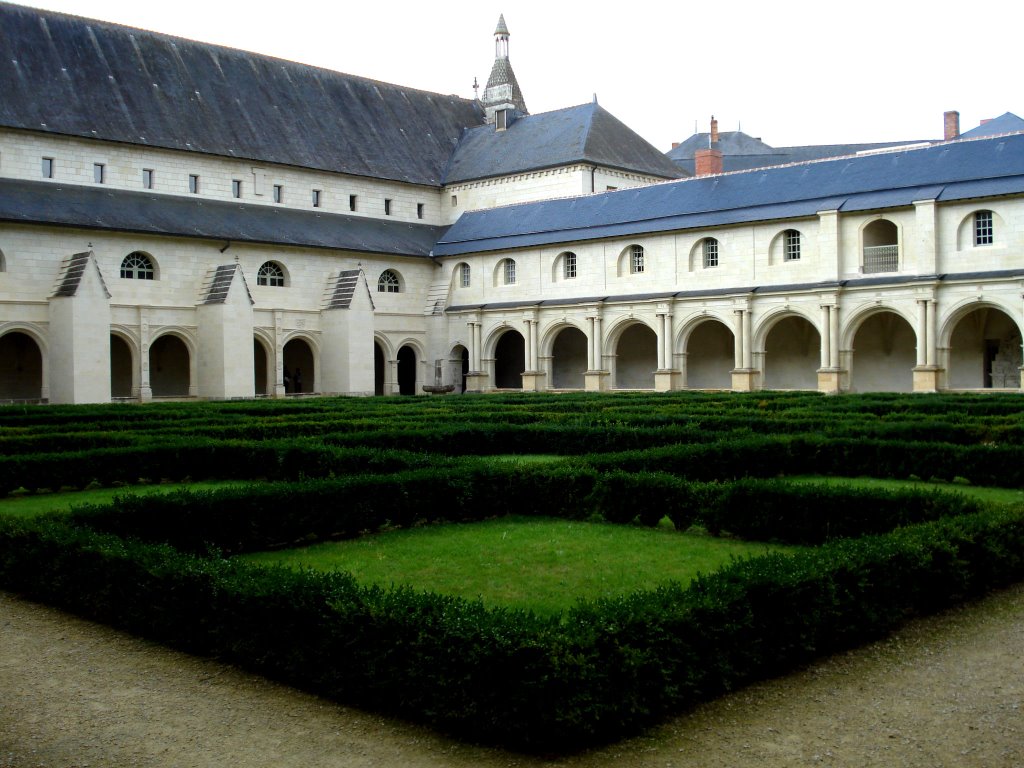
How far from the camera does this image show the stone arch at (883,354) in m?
35.2

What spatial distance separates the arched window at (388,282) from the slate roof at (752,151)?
2760 cm

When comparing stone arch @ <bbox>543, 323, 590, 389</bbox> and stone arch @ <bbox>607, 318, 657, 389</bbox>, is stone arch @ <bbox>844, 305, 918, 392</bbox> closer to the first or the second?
stone arch @ <bbox>607, 318, 657, 389</bbox>

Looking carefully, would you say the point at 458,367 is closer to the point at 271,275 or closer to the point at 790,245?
the point at 271,275

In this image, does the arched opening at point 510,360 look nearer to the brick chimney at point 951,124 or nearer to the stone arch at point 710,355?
the stone arch at point 710,355

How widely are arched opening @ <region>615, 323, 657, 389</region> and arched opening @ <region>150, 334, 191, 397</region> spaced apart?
16516 mm

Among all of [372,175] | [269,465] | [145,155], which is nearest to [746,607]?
[269,465]

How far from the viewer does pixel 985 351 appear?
34031mm

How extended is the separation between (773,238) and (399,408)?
17.5 metres

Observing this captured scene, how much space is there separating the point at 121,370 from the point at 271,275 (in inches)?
257

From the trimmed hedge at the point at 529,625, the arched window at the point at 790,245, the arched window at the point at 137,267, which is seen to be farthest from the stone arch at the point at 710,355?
the trimmed hedge at the point at 529,625

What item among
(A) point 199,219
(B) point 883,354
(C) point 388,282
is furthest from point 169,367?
(B) point 883,354

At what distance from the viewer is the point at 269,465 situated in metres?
14.7

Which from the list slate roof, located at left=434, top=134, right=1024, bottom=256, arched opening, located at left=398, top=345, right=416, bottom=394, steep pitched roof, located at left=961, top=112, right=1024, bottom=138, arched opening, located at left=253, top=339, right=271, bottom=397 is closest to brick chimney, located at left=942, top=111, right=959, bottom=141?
steep pitched roof, located at left=961, top=112, right=1024, bottom=138

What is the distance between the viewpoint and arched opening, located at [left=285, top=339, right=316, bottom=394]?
43062mm
